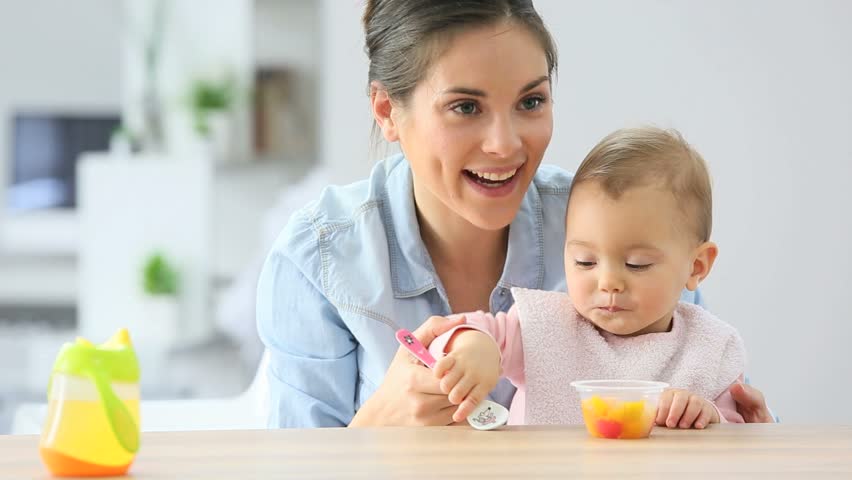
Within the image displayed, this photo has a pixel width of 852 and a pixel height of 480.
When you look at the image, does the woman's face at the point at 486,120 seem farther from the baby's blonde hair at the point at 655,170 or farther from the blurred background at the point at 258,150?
the blurred background at the point at 258,150

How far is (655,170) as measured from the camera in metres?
1.56

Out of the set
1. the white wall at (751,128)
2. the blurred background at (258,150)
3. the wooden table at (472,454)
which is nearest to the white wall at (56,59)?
the blurred background at (258,150)

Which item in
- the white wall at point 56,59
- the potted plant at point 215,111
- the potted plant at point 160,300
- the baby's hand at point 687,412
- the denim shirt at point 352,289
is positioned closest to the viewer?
the baby's hand at point 687,412

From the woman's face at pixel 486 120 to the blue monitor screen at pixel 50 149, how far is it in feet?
18.7

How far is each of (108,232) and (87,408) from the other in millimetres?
5336

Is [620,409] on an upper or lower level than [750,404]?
upper

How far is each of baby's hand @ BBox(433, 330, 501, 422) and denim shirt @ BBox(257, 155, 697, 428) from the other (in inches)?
20.4

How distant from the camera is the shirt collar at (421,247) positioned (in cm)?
185

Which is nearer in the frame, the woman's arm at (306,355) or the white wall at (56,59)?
the woman's arm at (306,355)

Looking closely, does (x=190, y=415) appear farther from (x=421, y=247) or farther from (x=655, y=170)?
(x=655, y=170)

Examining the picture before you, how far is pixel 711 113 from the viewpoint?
11.3 feet

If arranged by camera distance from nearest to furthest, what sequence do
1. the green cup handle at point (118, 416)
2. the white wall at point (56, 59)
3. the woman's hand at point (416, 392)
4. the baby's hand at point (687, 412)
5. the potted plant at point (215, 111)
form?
the green cup handle at point (118, 416) < the baby's hand at point (687, 412) < the woman's hand at point (416, 392) < the potted plant at point (215, 111) < the white wall at point (56, 59)

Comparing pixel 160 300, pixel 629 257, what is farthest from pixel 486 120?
pixel 160 300

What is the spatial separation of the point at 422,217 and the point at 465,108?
0.99 feet
